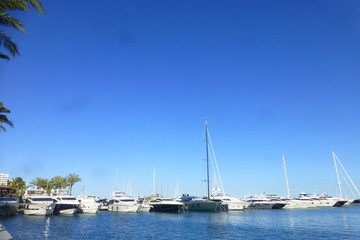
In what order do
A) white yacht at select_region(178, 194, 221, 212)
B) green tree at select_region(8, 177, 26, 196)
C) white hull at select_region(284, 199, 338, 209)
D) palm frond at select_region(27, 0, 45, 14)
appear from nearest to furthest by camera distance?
palm frond at select_region(27, 0, 45, 14), white yacht at select_region(178, 194, 221, 212), green tree at select_region(8, 177, 26, 196), white hull at select_region(284, 199, 338, 209)

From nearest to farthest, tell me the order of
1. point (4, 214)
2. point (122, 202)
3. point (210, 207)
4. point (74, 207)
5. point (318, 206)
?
point (4, 214) < point (74, 207) < point (122, 202) < point (210, 207) < point (318, 206)

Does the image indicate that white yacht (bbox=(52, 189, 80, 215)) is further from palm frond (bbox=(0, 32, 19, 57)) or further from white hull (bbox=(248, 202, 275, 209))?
white hull (bbox=(248, 202, 275, 209))

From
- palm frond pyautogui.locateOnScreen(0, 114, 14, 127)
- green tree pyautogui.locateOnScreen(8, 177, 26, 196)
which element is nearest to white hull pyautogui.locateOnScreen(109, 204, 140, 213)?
green tree pyautogui.locateOnScreen(8, 177, 26, 196)

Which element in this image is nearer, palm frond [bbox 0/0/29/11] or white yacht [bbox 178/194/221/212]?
palm frond [bbox 0/0/29/11]

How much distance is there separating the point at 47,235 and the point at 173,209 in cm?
4844

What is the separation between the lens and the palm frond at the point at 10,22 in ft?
60.7

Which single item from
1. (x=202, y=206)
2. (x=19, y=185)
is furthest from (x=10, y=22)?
(x=19, y=185)

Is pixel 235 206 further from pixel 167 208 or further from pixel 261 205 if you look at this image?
pixel 261 205

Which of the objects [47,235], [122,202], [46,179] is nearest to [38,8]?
[47,235]

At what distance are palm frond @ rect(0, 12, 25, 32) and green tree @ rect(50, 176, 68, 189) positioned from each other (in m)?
95.9

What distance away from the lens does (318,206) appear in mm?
112312

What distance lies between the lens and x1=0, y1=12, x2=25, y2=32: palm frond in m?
18.5

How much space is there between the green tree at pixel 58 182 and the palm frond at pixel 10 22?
95.9 m

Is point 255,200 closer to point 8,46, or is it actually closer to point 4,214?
point 4,214
